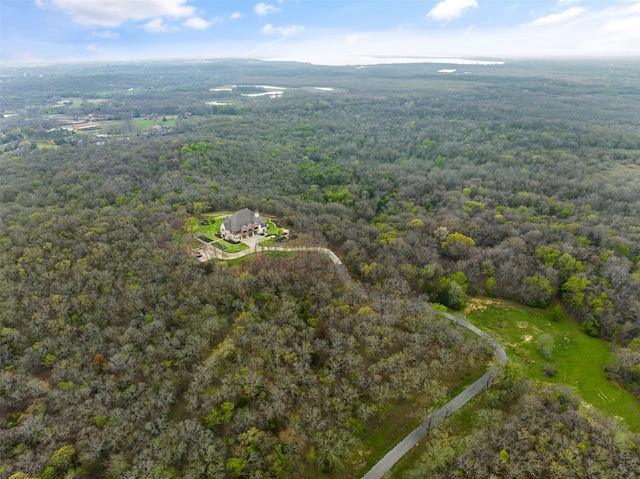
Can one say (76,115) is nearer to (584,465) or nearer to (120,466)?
(120,466)

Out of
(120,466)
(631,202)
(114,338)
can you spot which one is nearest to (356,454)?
(120,466)

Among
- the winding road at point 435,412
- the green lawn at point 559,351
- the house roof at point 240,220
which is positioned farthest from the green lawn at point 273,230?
the green lawn at point 559,351

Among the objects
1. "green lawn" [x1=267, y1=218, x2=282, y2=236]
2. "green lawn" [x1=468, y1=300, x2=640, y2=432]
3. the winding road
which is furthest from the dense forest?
"green lawn" [x1=267, y1=218, x2=282, y2=236]

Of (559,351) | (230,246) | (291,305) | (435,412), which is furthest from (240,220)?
(559,351)

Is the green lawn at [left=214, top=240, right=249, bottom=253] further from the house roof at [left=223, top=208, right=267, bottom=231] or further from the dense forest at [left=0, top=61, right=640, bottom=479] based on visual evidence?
the dense forest at [left=0, top=61, right=640, bottom=479]

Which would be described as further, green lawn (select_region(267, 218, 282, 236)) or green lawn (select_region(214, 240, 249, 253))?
green lawn (select_region(267, 218, 282, 236))
